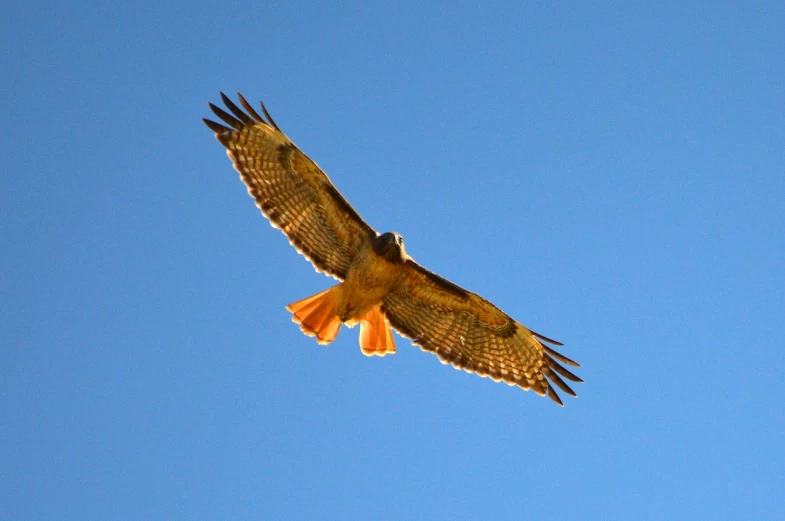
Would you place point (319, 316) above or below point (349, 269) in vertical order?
below

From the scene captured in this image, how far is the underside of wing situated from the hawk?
0.4 inches

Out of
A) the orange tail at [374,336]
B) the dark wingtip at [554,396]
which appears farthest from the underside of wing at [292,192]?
the dark wingtip at [554,396]

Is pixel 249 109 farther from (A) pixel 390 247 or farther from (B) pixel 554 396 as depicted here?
(B) pixel 554 396

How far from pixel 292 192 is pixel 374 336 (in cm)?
194

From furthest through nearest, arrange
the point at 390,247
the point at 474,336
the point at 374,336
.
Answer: the point at 474,336 < the point at 374,336 < the point at 390,247

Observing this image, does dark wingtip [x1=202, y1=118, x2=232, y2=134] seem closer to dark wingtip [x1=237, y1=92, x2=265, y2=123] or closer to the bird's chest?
dark wingtip [x1=237, y1=92, x2=265, y2=123]

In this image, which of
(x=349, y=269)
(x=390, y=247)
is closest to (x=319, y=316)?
(x=349, y=269)

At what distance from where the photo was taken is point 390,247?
11.6 metres

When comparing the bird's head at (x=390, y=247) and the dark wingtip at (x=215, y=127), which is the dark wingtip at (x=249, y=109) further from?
the bird's head at (x=390, y=247)

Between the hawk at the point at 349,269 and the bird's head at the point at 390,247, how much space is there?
0.01 metres

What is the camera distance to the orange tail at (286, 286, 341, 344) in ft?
38.4

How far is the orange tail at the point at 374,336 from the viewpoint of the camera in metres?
12.2

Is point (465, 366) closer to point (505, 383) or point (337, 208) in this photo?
point (505, 383)

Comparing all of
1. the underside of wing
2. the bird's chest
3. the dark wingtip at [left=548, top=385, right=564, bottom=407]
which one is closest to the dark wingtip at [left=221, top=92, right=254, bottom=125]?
the underside of wing
